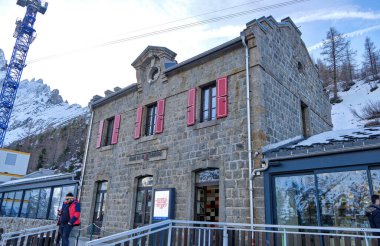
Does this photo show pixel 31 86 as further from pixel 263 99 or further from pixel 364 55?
pixel 263 99

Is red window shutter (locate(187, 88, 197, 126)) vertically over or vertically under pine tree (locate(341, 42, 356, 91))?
under

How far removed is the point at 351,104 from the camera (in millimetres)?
32219

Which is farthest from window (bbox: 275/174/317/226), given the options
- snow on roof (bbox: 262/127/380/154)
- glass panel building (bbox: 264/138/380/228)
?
snow on roof (bbox: 262/127/380/154)

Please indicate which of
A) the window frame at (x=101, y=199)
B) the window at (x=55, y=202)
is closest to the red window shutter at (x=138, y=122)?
the window frame at (x=101, y=199)

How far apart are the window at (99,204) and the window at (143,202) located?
6.92 feet

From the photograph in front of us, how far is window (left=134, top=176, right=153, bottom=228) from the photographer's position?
9727mm

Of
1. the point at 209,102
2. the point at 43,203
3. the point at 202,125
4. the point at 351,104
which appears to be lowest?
the point at 43,203

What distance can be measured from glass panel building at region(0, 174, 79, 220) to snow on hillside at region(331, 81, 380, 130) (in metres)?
25.1

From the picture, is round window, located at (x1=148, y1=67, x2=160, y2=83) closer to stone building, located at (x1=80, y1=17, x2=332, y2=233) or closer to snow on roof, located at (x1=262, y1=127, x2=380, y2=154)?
stone building, located at (x1=80, y1=17, x2=332, y2=233)

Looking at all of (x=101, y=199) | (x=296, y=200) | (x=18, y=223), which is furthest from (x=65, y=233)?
(x=18, y=223)

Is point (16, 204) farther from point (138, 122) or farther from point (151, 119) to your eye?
point (151, 119)

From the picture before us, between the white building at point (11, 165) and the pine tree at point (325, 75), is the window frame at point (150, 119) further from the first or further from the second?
the pine tree at point (325, 75)

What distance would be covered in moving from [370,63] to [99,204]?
1632 inches

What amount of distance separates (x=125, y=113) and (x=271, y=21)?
696 cm
